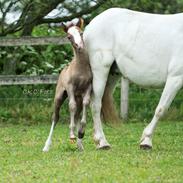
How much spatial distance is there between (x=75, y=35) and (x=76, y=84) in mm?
605

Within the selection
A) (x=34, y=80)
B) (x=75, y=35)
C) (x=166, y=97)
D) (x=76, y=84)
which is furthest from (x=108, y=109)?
(x=34, y=80)

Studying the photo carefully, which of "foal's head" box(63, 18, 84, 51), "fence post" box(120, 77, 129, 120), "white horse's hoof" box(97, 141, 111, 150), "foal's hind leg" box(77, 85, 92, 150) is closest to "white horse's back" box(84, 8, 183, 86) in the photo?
"foal's head" box(63, 18, 84, 51)

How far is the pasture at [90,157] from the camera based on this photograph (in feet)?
23.0

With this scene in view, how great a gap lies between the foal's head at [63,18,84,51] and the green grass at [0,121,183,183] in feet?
4.23

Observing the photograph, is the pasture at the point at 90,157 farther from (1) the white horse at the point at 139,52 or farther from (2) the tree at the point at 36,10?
(2) the tree at the point at 36,10

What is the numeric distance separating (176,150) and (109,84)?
132 centimetres

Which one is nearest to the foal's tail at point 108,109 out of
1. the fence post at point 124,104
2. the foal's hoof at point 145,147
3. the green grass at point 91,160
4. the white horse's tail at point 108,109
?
the white horse's tail at point 108,109

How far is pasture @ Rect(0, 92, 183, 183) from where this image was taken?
23.0 ft

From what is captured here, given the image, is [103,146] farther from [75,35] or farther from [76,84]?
[75,35]

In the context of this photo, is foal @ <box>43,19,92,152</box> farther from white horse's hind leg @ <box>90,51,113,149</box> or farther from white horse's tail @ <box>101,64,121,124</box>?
white horse's tail @ <box>101,64,121,124</box>

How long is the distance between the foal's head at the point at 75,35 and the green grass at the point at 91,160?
129cm

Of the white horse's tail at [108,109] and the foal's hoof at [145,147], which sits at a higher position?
the white horse's tail at [108,109]

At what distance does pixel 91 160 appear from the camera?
8.12m

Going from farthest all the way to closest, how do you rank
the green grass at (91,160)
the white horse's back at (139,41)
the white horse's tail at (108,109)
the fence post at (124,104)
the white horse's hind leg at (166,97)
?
the fence post at (124,104)
the white horse's tail at (108,109)
the white horse's back at (139,41)
the white horse's hind leg at (166,97)
the green grass at (91,160)
